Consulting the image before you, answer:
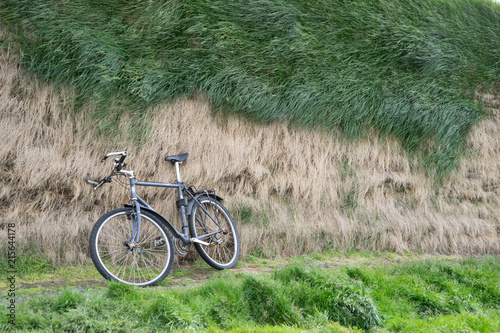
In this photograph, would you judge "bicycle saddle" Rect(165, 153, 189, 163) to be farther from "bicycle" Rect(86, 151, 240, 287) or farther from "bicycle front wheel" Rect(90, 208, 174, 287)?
"bicycle front wheel" Rect(90, 208, 174, 287)

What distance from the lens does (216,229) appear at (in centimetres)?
538

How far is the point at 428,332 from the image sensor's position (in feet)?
10.4

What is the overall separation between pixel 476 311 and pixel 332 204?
263cm

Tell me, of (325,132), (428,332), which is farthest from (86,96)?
(428,332)

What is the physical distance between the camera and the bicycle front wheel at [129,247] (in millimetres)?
4203

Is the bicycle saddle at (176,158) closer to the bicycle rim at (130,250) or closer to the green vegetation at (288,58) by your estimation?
the green vegetation at (288,58)

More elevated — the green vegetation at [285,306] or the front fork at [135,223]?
the front fork at [135,223]

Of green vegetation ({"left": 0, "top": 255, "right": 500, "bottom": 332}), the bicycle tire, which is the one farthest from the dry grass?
green vegetation ({"left": 0, "top": 255, "right": 500, "bottom": 332})

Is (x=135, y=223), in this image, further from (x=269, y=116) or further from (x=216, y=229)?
(x=269, y=116)

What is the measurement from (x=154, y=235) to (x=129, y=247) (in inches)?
28.4

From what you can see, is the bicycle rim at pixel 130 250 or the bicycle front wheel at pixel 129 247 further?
the bicycle rim at pixel 130 250

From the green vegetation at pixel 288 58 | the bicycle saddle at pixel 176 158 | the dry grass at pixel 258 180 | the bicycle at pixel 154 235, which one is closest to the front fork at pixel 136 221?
the bicycle at pixel 154 235

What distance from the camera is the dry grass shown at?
15.6ft

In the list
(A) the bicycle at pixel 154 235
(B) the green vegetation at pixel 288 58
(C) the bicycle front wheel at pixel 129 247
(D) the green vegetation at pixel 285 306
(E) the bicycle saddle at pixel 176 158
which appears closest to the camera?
(D) the green vegetation at pixel 285 306
